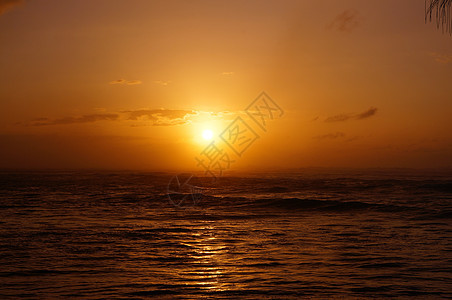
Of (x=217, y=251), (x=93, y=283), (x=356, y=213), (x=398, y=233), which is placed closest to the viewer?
(x=93, y=283)

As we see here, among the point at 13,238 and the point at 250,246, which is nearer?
the point at 250,246

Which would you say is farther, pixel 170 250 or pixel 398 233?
pixel 398 233

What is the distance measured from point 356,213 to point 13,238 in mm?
17518

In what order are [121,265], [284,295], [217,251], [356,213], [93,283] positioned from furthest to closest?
[356,213] < [217,251] < [121,265] < [93,283] < [284,295]

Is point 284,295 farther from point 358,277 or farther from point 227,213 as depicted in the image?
point 227,213

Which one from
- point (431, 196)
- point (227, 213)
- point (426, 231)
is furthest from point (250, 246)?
point (431, 196)

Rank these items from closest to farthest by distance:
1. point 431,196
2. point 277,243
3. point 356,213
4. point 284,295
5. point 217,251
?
point 284,295 → point 217,251 → point 277,243 → point 356,213 → point 431,196

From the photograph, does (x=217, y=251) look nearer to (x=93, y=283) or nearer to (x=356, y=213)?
(x=93, y=283)

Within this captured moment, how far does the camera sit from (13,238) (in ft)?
52.6

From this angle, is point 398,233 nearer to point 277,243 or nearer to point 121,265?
point 277,243

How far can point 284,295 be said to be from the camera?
30.6 ft

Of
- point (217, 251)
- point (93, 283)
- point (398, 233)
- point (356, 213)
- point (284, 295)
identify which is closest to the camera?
point (284, 295)

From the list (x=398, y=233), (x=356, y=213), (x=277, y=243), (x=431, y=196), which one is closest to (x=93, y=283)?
(x=277, y=243)

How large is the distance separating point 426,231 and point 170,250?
34.4 ft
